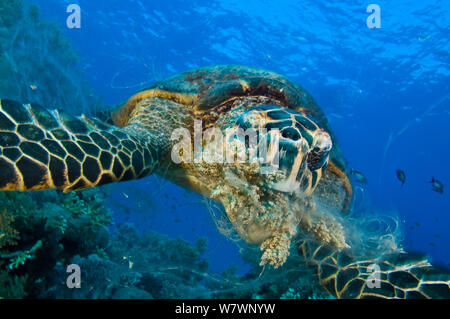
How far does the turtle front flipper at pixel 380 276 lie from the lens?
2070mm

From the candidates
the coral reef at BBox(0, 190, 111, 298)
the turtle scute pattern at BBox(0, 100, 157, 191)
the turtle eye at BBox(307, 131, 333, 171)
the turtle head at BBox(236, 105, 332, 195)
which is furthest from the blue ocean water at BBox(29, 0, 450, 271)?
the turtle eye at BBox(307, 131, 333, 171)

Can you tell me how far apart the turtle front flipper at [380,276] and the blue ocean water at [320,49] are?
767 cm

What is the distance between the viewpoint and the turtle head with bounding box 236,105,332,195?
2.01m

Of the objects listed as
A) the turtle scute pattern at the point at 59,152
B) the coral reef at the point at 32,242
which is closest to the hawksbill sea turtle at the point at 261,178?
the turtle scute pattern at the point at 59,152

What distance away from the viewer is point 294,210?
221 cm

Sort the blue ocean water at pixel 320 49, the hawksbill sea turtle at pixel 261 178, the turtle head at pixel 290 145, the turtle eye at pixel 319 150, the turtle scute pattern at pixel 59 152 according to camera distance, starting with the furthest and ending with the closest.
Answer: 1. the blue ocean water at pixel 320 49
2. the turtle eye at pixel 319 150
3. the turtle head at pixel 290 145
4. the hawksbill sea turtle at pixel 261 178
5. the turtle scute pattern at pixel 59 152

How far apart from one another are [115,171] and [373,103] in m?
26.3

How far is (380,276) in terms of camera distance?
7.36ft

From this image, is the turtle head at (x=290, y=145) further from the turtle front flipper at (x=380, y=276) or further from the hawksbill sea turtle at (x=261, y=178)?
the turtle front flipper at (x=380, y=276)

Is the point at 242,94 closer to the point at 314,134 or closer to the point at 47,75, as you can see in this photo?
the point at 314,134

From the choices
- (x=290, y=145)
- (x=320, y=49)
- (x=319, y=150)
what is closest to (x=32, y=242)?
(x=290, y=145)

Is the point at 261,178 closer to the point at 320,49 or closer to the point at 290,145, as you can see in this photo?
the point at 290,145

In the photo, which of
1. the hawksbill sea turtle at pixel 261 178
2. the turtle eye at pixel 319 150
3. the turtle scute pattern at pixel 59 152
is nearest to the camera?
the turtle scute pattern at pixel 59 152
